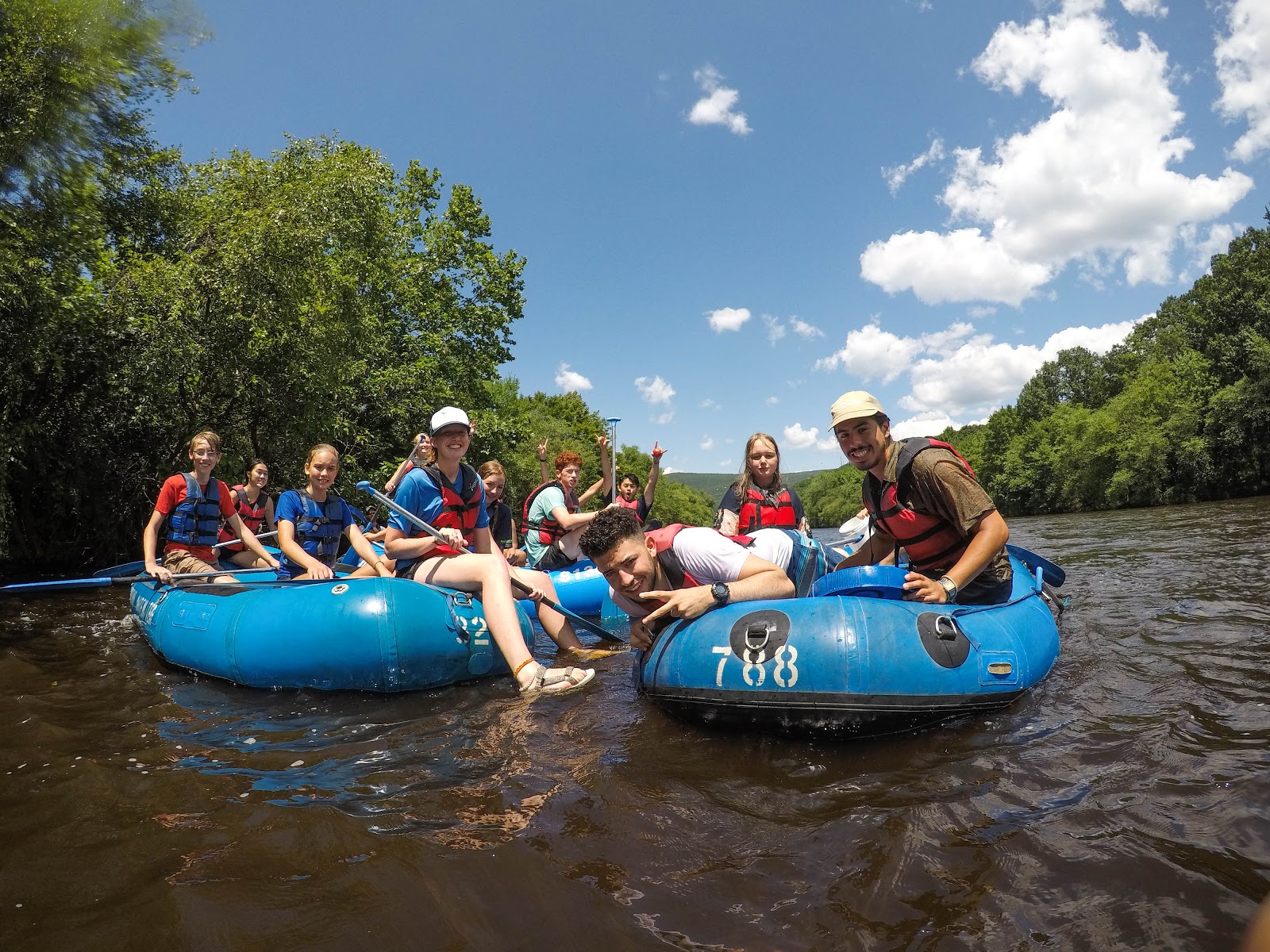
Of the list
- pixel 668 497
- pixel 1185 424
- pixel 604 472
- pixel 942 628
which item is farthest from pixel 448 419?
pixel 668 497

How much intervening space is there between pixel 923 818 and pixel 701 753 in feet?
3.34

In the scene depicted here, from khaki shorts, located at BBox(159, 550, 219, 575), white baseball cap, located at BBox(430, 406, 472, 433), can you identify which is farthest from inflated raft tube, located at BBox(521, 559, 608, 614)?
khaki shorts, located at BBox(159, 550, 219, 575)

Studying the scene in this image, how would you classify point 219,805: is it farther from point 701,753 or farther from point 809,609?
point 809,609

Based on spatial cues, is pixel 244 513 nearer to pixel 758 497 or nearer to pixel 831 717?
pixel 758 497

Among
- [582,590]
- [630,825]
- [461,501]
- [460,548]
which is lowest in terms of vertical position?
[630,825]

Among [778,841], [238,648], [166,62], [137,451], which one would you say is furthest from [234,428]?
[778,841]

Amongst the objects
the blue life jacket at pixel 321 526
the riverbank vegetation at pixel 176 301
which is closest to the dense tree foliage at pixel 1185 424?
the riverbank vegetation at pixel 176 301

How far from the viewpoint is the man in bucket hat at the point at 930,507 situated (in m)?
3.65

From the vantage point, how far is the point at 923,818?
236 centimetres

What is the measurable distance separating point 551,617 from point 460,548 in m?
0.89

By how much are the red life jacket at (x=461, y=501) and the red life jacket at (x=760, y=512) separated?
8.21 ft

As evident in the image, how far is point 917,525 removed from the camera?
400cm

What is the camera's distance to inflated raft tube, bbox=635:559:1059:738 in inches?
122

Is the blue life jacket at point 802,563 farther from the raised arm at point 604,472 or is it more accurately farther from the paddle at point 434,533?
the raised arm at point 604,472
